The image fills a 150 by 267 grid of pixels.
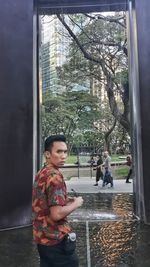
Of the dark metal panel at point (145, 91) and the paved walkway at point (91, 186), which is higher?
the dark metal panel at point (145, 91)

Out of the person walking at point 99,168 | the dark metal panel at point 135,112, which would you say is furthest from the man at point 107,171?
the dark metal panel at point 135,112

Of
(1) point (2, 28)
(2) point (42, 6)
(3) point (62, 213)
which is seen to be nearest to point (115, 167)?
(2) point (42, 6)

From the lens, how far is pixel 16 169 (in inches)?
299

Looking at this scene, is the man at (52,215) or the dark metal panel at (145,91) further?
the dark metal panel at (145,91)

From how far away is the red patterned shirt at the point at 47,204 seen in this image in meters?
2.94

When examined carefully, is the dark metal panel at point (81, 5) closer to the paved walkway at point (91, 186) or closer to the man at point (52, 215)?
the paved walkway at point (91, 186)

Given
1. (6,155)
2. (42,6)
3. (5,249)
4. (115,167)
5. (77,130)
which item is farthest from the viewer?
(115,167)

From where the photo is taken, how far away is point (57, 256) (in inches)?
120

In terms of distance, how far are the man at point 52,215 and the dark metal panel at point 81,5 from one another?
651 cm

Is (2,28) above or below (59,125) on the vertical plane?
above

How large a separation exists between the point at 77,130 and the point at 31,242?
689 cm

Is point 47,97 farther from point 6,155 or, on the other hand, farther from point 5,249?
point 5,249

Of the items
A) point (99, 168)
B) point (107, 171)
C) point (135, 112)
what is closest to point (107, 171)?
point (107, 171)

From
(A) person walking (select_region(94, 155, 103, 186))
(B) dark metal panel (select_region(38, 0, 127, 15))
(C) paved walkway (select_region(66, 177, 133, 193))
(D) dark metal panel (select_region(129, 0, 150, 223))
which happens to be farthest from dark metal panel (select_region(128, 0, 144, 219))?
(A) person walking (select_region(94, 155, 103, 186))
